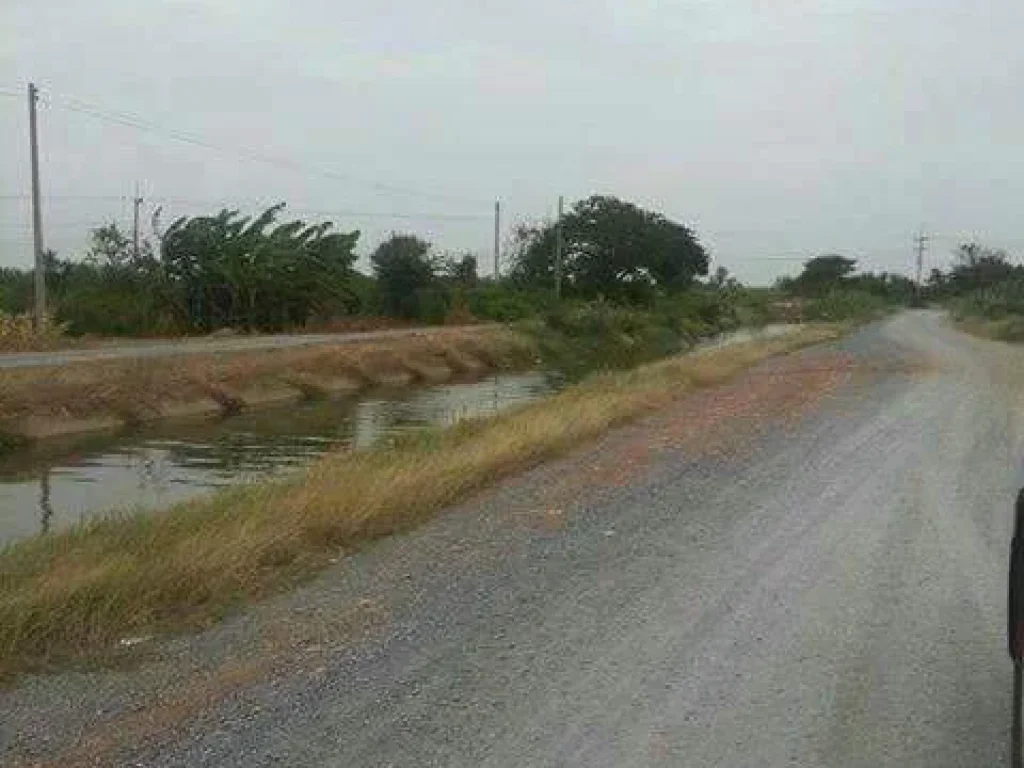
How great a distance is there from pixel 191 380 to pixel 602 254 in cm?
6591

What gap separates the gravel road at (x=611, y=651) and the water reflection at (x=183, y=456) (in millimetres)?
7765

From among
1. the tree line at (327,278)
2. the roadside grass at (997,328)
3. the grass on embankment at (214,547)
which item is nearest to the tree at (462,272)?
the tree line at (327,278)

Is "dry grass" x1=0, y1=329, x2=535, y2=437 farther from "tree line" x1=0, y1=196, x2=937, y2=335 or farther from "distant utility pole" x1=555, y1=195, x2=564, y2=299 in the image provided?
"distant utility pole" x1=555, y1=195, x2=564, y2=299

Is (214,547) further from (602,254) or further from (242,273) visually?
(602,254)

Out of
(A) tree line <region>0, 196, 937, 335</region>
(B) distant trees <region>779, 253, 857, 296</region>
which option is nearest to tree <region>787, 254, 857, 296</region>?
(B) distant trees <region>779, 253, 857, 296</region>

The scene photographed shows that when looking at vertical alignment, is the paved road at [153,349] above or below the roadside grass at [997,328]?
below

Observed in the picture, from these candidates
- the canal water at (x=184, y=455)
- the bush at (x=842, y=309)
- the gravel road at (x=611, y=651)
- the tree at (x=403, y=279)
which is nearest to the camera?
the gravel road at (x=611, y=651)

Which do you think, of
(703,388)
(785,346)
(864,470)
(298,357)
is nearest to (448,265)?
(785,346)

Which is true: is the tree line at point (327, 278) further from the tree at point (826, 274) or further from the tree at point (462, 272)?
the tree at point (826, 274)

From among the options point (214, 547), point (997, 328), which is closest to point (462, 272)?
point (997, 328)

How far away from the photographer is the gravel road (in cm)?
533

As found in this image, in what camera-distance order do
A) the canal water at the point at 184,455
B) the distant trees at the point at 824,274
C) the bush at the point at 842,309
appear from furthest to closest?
1. the distant trees at the point at 824,274
2. the bush at the point at 842,309
3. the canal water at the point at 184,455

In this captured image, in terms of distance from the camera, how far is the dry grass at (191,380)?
87.6 ft

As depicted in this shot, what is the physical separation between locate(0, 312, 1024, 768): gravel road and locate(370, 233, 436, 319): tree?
6212cm
